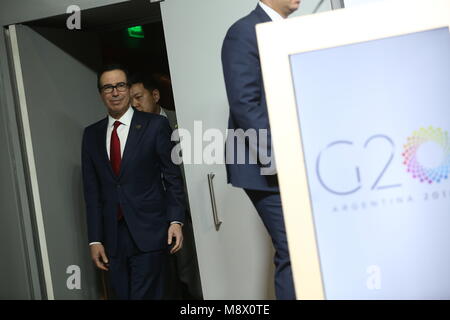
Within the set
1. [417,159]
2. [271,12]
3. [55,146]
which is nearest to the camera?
[417,159]

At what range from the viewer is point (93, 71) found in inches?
142

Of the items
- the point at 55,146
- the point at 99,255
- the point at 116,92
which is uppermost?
the point at 116,92

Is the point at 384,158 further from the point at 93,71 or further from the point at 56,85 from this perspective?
the point at 93,71

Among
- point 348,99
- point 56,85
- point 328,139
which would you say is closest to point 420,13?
point 348,99

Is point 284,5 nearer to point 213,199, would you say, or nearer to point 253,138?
point 253,138

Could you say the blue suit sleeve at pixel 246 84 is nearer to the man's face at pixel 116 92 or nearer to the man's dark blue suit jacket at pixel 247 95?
the man's dark blue suit jacket at pixel 247 95

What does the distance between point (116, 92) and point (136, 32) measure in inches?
54.7

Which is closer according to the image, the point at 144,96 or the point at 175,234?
the point at 175,234

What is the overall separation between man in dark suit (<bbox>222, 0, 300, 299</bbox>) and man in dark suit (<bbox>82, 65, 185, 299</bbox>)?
894mm

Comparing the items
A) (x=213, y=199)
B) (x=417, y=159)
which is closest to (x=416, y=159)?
(x=417, y=159)

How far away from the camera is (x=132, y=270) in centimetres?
278

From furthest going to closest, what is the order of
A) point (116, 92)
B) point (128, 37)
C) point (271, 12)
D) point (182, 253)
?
point (128, 37) < point (182, 253) < point (116, 92) < point (271, 12)

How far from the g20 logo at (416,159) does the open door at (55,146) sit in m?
2.00
